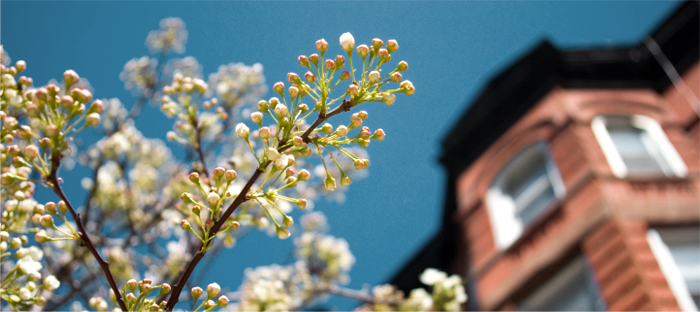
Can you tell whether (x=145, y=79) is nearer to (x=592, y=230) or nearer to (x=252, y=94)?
(x=252, y=94)

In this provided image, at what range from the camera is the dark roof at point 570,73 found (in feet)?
30.8

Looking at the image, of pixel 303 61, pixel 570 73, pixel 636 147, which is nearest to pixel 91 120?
pixel 303 61

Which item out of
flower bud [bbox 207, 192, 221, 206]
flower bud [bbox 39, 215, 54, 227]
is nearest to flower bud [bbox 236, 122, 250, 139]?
flower bud [bbox 207, 192, 221, 206]

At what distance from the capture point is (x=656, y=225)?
6.85 metres

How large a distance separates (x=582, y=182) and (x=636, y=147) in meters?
1.73

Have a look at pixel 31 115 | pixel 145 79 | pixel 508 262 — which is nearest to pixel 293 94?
pixel 31 115

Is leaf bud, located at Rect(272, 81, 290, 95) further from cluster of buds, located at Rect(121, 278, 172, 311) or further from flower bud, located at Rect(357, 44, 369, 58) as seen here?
cluster of buds, located at Rect(121, 278, 172, 311)

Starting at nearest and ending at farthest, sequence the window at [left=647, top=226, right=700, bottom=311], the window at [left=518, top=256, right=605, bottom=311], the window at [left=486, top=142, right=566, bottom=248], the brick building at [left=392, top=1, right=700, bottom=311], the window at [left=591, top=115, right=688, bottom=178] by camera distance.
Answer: the window at [left=647, top=226, right=700, bottom=311], the brick building at [left=392, top=1, right=700, bottom=311], the window at [left=518, top=256, right=605, bottom=311], the window at [left=591, top=115, right=688, bottom=178], the window at [left=486, top=142, right=566, bottom=248]

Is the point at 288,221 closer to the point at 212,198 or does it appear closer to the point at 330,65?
the point at 212,198

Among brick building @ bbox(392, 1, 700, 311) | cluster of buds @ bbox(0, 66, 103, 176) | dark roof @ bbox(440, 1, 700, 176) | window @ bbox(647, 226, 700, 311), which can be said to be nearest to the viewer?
cluster of buds @ bbox(0, 66, 103, 176)

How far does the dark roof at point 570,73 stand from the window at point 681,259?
373cm

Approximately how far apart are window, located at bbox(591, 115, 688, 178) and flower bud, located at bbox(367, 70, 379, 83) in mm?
6892

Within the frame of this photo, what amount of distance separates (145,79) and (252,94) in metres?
1.61

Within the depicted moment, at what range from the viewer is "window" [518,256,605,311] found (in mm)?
6781
